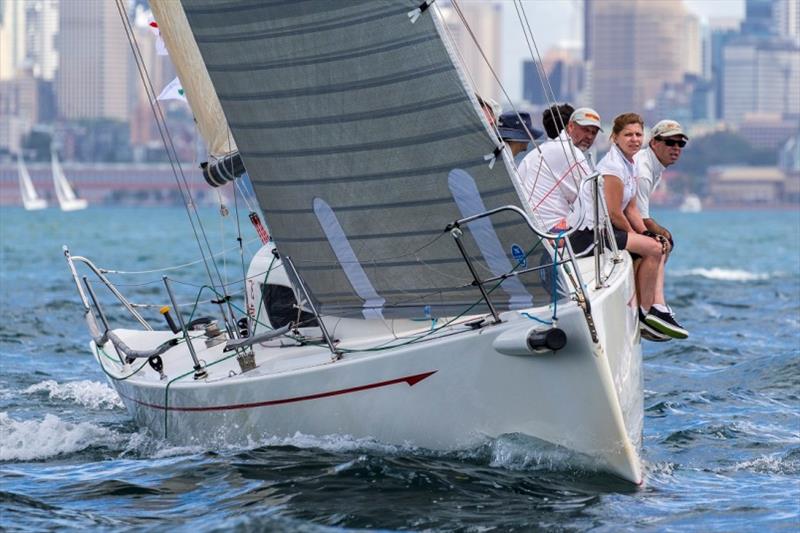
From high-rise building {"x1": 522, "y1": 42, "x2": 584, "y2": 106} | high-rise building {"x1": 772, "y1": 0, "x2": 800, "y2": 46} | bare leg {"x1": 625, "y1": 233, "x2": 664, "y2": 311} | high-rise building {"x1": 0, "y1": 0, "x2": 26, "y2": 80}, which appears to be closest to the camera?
bare leg {"x1": 625, "y1": 233, "x2": 664, "y2": 311}

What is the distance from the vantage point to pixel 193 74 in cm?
838

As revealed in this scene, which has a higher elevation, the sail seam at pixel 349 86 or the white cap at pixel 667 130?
the sail seam at pixel 349 86

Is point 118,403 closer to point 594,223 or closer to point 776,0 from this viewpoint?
point 594,223

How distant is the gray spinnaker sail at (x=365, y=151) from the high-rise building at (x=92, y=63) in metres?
145

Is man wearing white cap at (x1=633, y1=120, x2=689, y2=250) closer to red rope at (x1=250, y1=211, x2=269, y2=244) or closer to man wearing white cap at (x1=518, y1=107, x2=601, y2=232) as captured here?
man wearing white cap at (x1=518, y1=107, x2=601, y2=232)

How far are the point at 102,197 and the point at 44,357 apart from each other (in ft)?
349

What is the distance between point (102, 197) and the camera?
383 feet

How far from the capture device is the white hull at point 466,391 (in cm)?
627

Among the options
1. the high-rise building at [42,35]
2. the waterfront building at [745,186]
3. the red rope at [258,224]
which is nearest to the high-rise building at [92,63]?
the high-rise building at [42,35]

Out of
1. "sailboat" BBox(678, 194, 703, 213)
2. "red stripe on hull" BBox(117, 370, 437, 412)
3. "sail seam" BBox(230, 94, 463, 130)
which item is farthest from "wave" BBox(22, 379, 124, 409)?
"sailboat" BBox(678, 194, 703, 213)

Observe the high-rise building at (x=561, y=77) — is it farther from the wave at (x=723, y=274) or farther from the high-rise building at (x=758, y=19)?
the wave at (x=723, y=274)

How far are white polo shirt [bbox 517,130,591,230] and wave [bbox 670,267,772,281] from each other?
1952 cm

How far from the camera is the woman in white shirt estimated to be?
7.21 m

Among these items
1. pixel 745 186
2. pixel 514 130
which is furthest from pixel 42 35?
pixel 514 130
